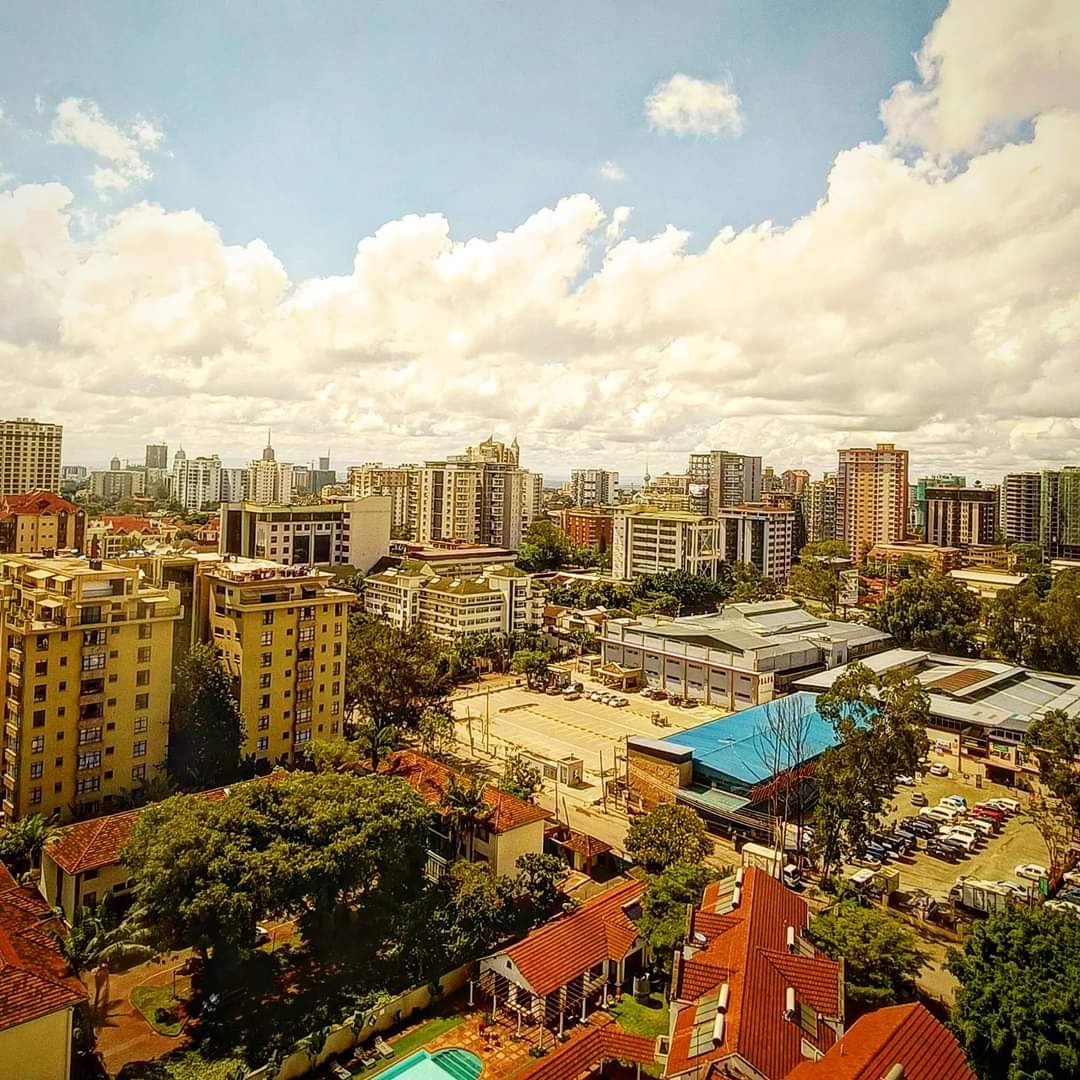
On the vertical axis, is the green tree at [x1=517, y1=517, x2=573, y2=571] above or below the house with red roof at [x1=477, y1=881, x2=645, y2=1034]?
above

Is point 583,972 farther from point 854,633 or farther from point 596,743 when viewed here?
point 854,633

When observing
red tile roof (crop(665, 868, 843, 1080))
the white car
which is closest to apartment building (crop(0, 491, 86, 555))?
red tile roof (crop(665, 868, 843, 1080))

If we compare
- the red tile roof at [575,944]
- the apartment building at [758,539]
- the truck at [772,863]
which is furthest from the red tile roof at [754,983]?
the apartment building at [758,539]

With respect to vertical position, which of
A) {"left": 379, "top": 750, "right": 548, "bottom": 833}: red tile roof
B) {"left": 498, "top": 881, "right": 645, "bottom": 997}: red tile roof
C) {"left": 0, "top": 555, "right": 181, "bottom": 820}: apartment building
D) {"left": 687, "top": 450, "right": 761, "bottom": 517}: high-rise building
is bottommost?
{"left": 498, "top": 881, "right": 645, "bottom": 997}: red tile roof

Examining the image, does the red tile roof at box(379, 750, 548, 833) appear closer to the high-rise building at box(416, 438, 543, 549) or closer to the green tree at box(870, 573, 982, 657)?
the green tree at box(870, 573, 982, 657)

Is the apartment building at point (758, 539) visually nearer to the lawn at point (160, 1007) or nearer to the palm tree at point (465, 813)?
the palm tree at point (465, 813)

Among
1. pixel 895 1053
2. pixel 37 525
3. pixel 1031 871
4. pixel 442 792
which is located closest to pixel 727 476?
pixel 37 525
